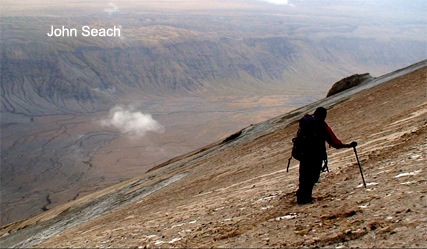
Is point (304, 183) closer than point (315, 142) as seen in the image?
No

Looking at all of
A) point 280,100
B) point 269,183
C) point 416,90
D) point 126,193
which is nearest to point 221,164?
point 126,193

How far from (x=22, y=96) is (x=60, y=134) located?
50189 mm

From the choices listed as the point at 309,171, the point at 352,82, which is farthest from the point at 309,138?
the point at 352,82

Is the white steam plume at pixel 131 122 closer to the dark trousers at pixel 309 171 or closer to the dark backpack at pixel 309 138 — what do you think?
the dark trousers at pixel 309 171

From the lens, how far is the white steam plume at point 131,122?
6088 inches

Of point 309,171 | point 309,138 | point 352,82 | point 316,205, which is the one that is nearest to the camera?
point 309,138

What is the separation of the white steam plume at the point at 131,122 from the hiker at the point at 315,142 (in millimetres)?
145532

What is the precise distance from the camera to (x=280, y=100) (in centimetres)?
19388

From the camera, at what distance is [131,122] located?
16225 centimetres

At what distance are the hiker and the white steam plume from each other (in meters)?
146

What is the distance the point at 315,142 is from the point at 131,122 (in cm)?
15940

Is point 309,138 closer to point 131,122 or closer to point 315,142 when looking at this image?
point 315,142

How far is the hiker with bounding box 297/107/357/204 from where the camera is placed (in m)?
6.80

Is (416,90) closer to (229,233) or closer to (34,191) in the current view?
(229,233)
